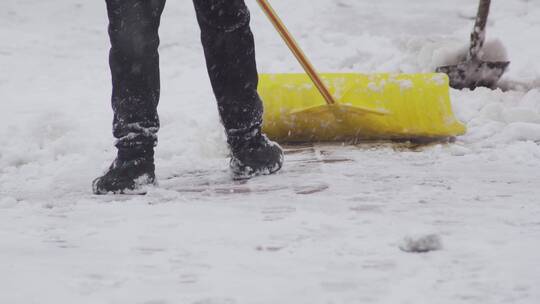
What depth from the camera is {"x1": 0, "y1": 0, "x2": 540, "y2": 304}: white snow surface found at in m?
1.28

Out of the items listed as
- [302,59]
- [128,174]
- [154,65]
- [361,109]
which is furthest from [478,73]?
[128,174]

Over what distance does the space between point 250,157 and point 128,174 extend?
0.47 metres

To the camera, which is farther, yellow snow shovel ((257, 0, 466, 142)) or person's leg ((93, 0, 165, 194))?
yellow snow shovel ((257, 0, 466, 142))

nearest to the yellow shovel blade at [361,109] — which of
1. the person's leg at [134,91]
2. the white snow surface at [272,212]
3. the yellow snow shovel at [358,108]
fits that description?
the yellow snow shovel at [358,108]

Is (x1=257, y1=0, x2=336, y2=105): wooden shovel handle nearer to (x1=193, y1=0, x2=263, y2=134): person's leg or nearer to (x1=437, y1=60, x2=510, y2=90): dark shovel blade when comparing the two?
(x1=193, y1=0, x2=263, y2=134): person's leg

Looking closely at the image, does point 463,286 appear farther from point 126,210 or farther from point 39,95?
point 39,95

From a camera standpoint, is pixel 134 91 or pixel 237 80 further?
pixel 237 80

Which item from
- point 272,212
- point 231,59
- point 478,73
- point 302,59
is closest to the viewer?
point 272,212

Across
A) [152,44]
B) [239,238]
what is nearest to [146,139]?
[152,44]

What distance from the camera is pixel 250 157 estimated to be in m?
2.46

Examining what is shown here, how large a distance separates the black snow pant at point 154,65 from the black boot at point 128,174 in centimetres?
3

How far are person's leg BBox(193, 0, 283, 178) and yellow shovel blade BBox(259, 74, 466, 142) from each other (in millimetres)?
569

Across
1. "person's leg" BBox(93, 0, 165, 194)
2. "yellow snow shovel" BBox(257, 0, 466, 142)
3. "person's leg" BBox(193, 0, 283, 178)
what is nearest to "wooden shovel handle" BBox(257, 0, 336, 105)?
"yellow snow shovel" BBox(257, 0, 466, 142)

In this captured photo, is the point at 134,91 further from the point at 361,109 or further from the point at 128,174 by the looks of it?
the point at 361,109
